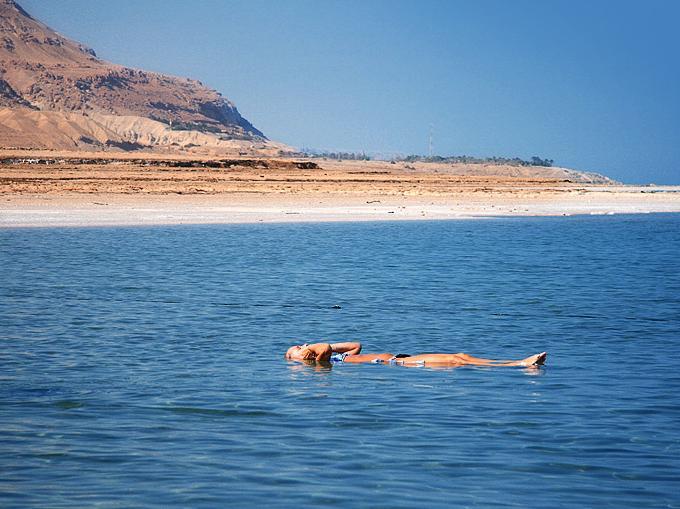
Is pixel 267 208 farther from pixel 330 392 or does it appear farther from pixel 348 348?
pixel 330 392

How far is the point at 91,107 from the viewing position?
164m

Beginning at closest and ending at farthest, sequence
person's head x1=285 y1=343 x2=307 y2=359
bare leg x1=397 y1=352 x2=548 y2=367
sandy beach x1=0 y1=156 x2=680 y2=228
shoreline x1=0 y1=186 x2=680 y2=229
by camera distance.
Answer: bare leg x1=397 y1=352 x2=548 y2=367 → person's head x1=285 y1=343 x2=307 y2=359 → shoreline x1=0 y1=186 x2=680 y2=229 → sandy beach x1=0 y1=156 x2=680 y2=228

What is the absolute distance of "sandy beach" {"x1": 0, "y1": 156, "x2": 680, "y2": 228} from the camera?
129 ft

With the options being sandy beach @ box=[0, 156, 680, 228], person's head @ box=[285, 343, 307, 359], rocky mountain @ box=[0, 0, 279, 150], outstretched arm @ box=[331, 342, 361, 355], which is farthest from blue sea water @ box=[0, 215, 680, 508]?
rocky mountain @ box=[0, 0, 279, 150]

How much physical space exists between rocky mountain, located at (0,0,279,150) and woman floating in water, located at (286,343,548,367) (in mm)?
91606

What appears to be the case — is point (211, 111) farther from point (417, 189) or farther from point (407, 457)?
point (407, 457)

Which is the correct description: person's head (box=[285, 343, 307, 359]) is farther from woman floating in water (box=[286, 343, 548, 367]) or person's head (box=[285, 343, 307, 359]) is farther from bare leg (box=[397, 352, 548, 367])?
bare leg (box=[397, 352, 548, 367])

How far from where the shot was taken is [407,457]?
8289mm

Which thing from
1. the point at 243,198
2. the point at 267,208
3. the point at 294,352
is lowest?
the point at 294,352

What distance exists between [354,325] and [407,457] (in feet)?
25.1

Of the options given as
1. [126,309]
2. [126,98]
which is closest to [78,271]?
[126,309]

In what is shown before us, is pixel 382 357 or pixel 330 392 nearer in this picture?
pixel 330 392

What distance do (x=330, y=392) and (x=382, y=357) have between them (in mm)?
1808

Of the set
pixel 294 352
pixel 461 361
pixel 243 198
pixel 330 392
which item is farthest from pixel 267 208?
pixel 330 392
